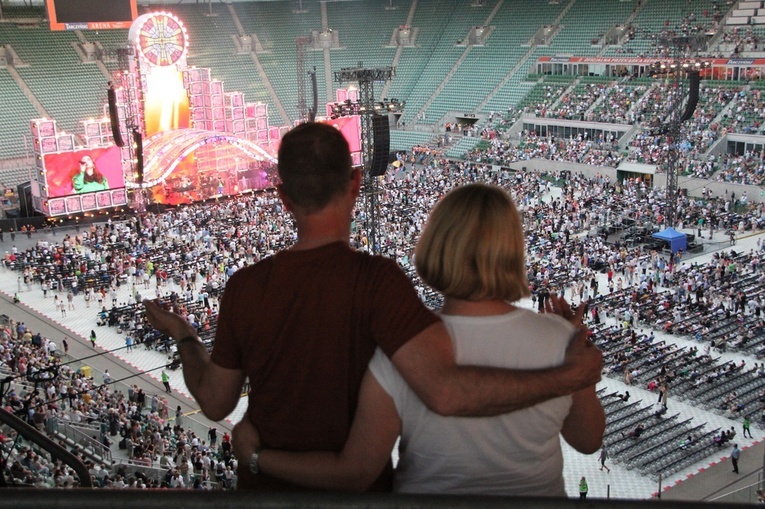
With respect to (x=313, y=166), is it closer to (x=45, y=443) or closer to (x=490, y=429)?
(x=490, y=429)

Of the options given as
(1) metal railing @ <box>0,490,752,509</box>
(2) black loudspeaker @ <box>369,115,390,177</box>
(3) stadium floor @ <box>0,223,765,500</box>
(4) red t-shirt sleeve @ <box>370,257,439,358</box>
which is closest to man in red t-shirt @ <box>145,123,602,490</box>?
(4) red t-shirt sleeve @ <box>370,257,439,358</box>

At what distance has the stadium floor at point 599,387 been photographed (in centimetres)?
1456

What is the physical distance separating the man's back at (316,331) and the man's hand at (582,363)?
41cm

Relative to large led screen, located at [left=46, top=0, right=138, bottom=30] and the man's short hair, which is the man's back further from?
large led screen, located at [left=46, top=0, right=138, bottom=30]

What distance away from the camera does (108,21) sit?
1619 inches

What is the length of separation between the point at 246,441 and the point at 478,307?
772mm

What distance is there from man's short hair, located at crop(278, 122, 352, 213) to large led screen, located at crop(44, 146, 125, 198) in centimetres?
3336

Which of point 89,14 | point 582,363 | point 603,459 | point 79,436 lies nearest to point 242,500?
point 582,363

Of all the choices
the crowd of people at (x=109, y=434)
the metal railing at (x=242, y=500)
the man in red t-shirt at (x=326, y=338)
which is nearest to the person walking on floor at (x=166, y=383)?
the crowd of people at (x=109, y=434)

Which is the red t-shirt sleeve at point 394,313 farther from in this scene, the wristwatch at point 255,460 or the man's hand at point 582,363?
the wristwatch at point 255,460

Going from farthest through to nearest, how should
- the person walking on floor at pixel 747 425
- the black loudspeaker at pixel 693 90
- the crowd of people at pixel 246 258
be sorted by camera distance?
the black loudspeaker at pixel 693 90, the crowd of people at pixel 246 258, the person walking on floor at pixel 747 425

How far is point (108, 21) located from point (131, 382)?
26.5 meters

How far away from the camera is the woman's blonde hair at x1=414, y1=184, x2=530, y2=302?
2.34 metres

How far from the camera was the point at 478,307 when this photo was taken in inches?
95.0
